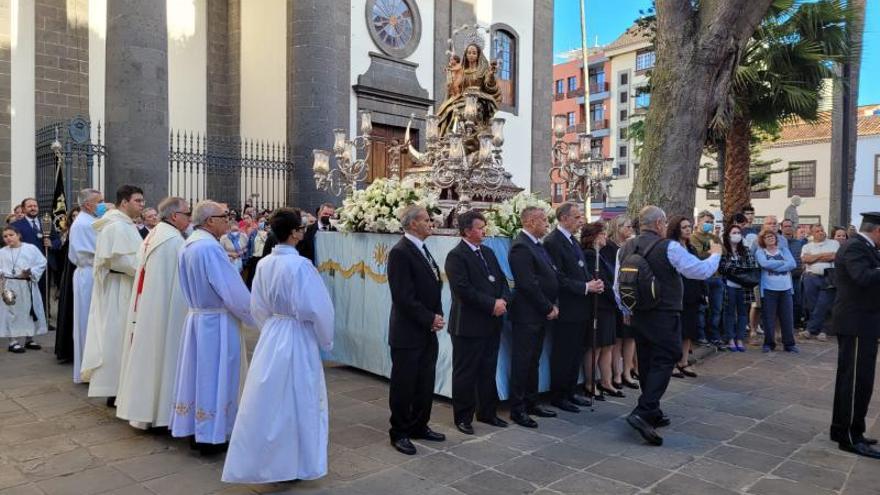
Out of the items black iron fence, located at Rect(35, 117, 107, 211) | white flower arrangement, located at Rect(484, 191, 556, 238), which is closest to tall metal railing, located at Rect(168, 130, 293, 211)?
black iron fence, located at Rect(35, 117, 107, 211)

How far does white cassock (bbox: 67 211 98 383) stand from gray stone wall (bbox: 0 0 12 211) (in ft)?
21.9

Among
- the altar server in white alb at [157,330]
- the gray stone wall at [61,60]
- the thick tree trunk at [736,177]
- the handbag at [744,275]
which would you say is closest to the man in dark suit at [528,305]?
the altar server in white alb at [157,330]

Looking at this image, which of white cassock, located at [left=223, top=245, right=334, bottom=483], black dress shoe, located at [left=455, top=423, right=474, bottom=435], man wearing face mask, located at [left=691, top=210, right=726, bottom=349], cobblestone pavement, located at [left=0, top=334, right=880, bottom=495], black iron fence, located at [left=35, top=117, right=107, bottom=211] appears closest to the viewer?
white cassock, located at [left=223, top=245, right=334, bottom=483]

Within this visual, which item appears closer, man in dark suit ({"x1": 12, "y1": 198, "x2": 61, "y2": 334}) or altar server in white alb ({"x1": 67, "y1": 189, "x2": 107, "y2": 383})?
altar server in white alb ({"x1": 67, "y1": 189, "x2": 107, "y2": 383})

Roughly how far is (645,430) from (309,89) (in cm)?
1182

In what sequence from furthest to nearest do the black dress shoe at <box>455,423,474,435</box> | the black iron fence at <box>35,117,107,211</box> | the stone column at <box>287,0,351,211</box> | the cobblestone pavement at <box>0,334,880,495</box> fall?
the stone column at <box>287,0,351,211</box>, the black iron fence at <box>35,117,107,211</box>, the black dress shoe at <box>455,423,474,435</box>, the cobblestone pavement at <box>0,334,880,495</box>

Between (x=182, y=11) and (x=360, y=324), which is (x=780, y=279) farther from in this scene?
(x=182, y=11)

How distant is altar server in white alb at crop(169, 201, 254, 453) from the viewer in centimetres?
471

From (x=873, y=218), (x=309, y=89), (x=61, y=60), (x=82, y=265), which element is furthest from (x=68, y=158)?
(x=873, y=218)

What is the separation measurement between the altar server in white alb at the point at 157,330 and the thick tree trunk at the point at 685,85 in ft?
19.5

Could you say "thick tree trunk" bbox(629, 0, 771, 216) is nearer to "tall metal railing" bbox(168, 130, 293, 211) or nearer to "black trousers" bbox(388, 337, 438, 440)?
"black trousers" bbox(388, 337, 438, 440)

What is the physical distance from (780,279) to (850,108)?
246 inches

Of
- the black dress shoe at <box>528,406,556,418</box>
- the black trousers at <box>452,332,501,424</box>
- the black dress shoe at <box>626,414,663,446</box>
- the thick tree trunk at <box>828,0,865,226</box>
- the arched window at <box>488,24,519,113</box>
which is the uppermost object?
the arched window at <box>488,24,519,113</box>

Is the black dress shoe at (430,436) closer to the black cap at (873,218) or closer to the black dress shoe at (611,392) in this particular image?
the black dress shoe at (611,392)
